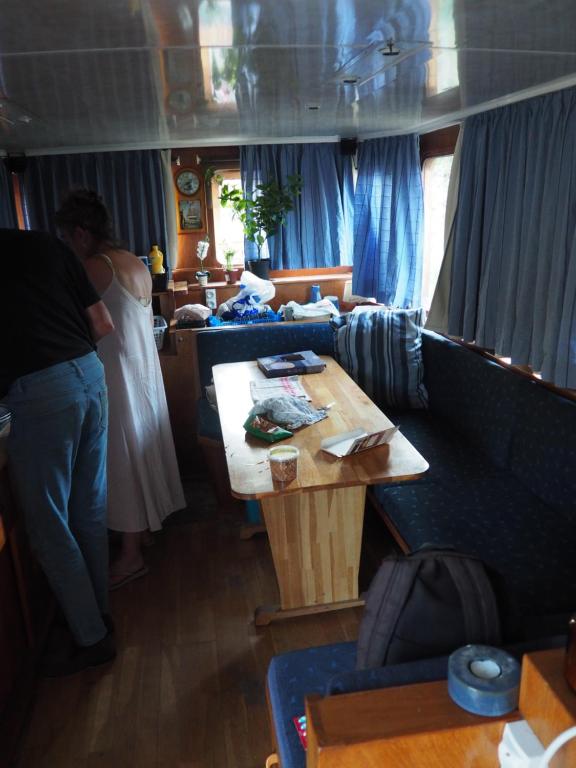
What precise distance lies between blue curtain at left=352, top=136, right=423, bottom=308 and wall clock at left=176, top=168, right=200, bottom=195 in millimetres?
1322

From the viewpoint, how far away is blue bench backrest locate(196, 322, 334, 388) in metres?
3.55

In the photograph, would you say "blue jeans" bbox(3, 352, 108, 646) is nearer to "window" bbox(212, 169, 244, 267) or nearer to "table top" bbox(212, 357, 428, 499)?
"table top" bbox(212, 357, 428, 499)

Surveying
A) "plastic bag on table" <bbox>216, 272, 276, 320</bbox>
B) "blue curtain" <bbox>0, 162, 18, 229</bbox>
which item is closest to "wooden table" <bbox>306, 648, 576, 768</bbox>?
"plastic bag on table" <bbox>216, 272, 276, 320</bbox>

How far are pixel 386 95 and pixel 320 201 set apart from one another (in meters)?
2.03

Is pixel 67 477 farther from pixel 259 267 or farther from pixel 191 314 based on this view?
pixel 259 267

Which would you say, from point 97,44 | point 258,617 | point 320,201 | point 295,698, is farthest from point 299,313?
point 295,698

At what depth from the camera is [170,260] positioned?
15.9 ft

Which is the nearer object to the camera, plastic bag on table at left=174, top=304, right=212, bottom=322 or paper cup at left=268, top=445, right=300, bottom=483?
paper cup at left=268, top=445, right=300, bottom=483

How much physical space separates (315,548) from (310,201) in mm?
3248

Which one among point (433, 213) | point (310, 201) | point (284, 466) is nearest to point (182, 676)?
point (284, 466)

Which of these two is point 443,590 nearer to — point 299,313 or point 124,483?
point 124,483

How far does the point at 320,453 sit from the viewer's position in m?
2.12

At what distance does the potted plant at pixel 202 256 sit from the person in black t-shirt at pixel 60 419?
266 cm

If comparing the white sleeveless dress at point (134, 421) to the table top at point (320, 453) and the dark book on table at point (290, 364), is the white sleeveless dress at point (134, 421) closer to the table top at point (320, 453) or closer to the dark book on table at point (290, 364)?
the table top at point (320, 453)
